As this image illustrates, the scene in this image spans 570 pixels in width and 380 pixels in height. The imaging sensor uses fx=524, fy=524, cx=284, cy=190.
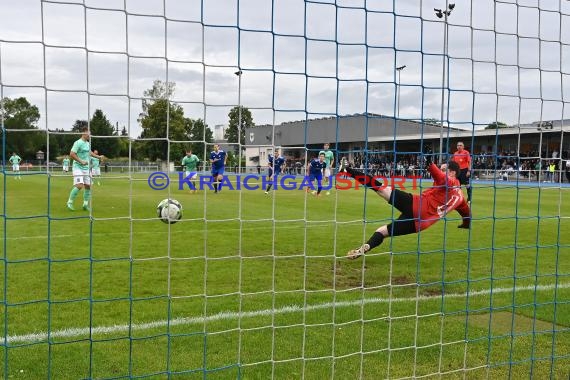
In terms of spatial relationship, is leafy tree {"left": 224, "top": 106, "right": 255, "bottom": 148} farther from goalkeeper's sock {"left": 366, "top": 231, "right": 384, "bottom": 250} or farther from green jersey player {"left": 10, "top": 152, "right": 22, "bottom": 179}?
goalkeeper's sock {"left": 366, "top": 231, "right": 384, "bottom": 250}

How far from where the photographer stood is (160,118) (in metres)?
3.42

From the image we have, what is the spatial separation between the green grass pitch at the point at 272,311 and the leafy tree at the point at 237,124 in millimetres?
478

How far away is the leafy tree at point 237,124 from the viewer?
346cm

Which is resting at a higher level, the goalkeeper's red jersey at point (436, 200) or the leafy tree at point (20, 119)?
the leafy tree at point (20, 119)

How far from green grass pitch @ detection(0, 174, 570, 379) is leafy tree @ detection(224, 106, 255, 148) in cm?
48

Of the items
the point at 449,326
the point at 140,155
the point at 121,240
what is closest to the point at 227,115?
the point at 140,155

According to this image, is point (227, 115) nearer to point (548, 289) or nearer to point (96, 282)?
point (96, 282)

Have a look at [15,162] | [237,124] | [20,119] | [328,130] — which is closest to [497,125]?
[328,130]

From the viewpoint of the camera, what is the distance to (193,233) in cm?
925

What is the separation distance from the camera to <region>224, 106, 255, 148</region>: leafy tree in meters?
3.46

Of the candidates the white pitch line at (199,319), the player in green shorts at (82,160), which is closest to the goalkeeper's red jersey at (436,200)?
the white pitch line at (199,319)

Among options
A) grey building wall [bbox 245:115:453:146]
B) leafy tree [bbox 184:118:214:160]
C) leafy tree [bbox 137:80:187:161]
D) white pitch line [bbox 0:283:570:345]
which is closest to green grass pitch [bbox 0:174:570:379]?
white pitch line [bbox 0:283:570:345]

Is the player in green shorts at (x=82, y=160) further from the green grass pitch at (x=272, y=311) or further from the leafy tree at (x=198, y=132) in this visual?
the leafy tree at (x=198, y=132)

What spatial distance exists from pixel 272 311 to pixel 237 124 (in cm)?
151
